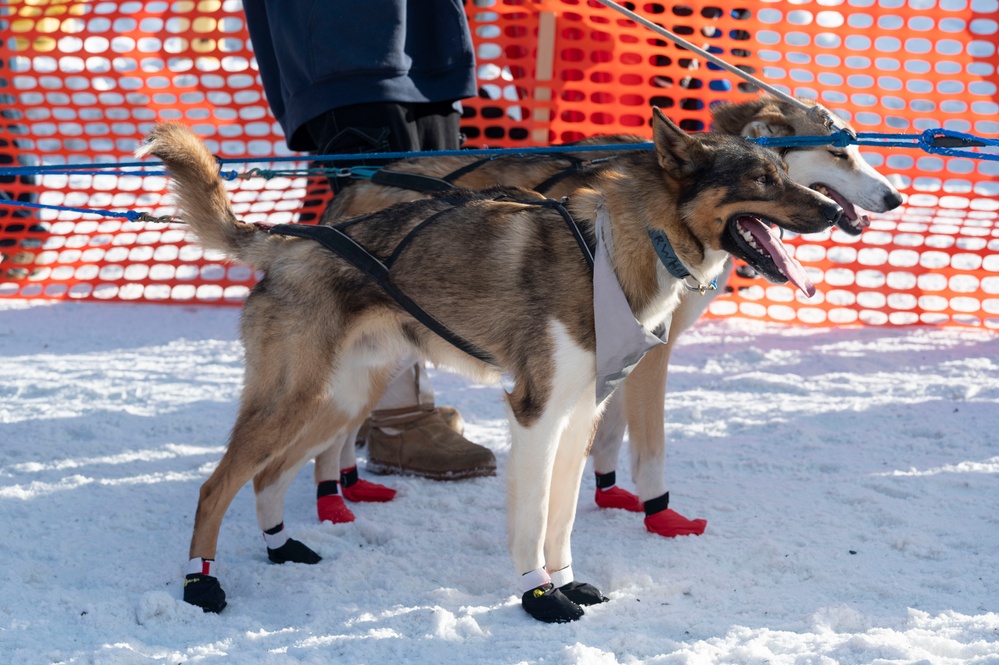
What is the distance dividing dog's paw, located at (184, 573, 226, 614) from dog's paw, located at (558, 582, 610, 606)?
96 cm

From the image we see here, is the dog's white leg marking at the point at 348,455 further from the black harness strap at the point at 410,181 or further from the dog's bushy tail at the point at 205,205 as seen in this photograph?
the dog's bushy tail at the point at 205,205

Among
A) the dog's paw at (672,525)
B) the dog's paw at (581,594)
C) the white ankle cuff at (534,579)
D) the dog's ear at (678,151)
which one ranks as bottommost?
the dog's paw at (672,525)

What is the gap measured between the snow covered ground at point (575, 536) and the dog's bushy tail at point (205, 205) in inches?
38.9

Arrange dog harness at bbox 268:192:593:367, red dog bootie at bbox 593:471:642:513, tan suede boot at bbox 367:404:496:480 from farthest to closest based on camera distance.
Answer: tan suede boot at bbox 367:404:496:480
red dog bootie at bbox 593:471:642:513
dog harness at bbox 268:192:593:367

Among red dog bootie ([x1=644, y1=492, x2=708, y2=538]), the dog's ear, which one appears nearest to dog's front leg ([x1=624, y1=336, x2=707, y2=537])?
red dog bootie ([x1=644, y1=492, x2=708, y2=538])

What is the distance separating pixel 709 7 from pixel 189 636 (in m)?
5.22

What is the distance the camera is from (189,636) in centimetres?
264

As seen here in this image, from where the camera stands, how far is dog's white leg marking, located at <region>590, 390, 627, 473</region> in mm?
3693

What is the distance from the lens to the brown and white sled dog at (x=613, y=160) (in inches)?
134

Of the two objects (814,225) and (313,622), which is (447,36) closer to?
(814,225)

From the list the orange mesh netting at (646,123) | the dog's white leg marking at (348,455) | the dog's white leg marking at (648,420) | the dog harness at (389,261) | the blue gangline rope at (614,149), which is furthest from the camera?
the orange mesh netting at (646,123)

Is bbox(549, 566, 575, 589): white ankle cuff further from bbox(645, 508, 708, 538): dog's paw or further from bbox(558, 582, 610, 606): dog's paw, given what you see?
bbox(645, 508, 708, 538): dog's paw

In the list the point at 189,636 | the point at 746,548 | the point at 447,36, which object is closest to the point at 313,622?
the point at 189,636

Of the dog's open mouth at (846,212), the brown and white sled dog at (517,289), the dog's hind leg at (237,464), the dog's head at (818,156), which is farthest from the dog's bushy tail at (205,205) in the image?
the dog's open mouth at (846,212)
